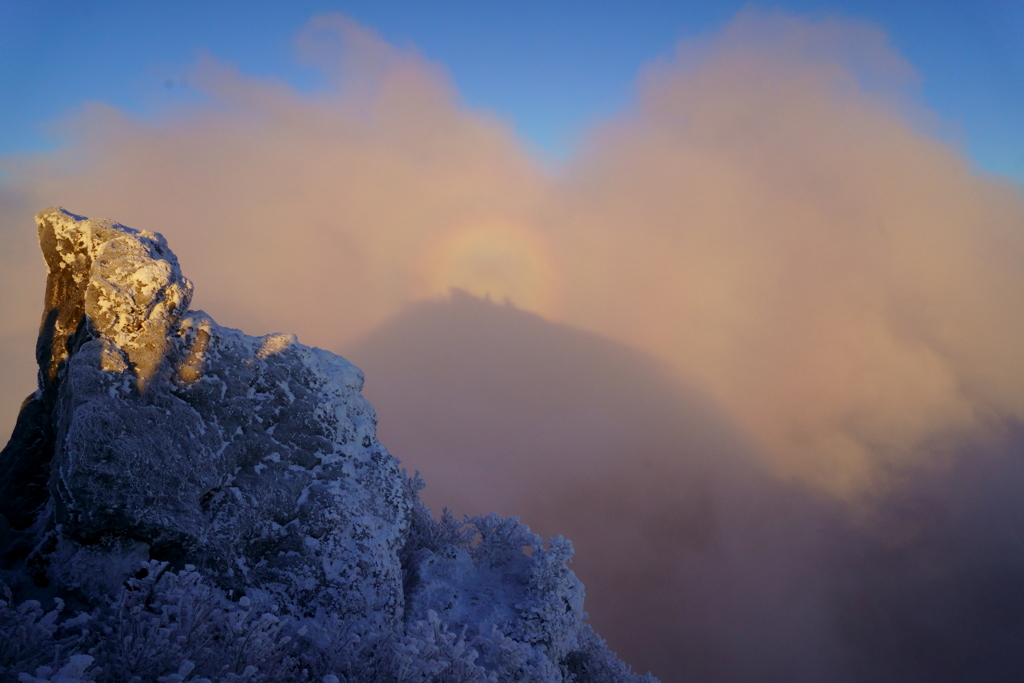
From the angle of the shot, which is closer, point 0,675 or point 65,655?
point 0,675

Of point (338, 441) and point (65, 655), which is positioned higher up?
point (338, 441)

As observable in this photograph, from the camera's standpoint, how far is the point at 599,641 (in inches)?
510

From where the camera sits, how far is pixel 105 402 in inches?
309

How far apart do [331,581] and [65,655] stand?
362 centimetres

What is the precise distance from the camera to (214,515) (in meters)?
8.46

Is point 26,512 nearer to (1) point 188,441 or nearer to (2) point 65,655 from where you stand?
(1) point 188,441

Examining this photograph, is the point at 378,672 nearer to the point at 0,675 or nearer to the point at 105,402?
the point at 0,675

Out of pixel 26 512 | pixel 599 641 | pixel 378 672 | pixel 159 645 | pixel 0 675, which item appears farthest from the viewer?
pixel 599 641

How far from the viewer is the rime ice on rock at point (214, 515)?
6.66m

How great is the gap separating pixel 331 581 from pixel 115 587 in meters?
2.84

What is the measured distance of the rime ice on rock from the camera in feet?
21.8

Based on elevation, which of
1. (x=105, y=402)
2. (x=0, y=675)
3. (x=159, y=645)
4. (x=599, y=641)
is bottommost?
(x=0, y=675)

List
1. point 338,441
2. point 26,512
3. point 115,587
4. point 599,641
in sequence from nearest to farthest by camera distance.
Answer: point 115,587
point 26,512
point 338,441
point 599,641

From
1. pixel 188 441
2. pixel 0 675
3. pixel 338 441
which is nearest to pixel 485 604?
pixel 338 441
